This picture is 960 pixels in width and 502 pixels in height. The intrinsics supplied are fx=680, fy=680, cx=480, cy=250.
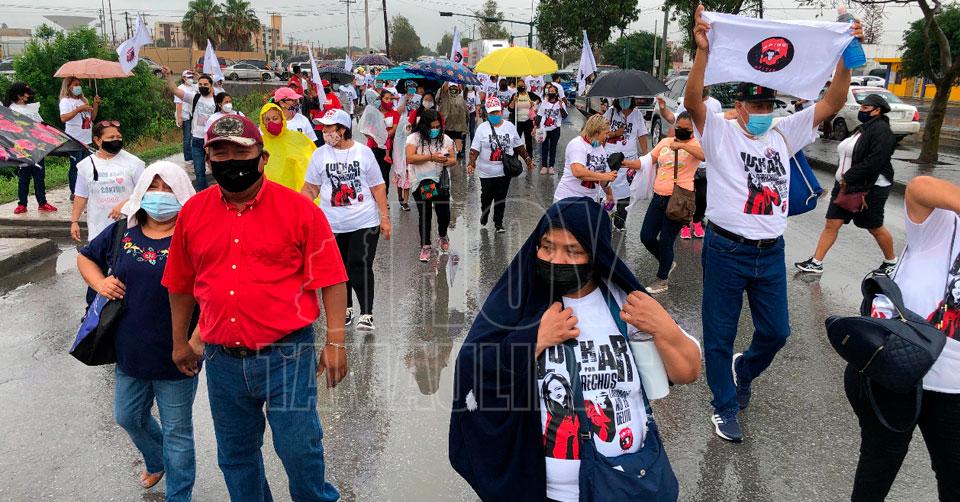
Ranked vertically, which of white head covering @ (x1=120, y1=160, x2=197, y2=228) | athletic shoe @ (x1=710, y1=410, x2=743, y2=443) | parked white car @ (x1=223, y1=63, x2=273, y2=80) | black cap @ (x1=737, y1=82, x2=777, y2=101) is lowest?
athletic shoe @ (x1=710, y1=410, x2=743, y2=443)

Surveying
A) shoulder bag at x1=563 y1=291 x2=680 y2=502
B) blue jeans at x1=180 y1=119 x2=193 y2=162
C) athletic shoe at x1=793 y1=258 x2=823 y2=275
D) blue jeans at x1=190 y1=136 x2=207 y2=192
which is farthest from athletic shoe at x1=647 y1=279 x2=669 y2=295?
blue jeans at x1=180 y1=119 x2=193 y2=162

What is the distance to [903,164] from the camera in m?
15.4

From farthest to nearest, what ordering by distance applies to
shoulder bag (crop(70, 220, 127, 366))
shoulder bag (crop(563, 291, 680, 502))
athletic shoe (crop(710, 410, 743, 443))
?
athletic shoe (crop(710, 410, 743, 443)) → shoulder bag (crop(70, 220, 127, 366)) → shoulder bag (crop(563, 291, 680, 502))

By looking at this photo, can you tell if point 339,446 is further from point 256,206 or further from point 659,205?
point 659,205

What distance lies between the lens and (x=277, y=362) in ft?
9.45

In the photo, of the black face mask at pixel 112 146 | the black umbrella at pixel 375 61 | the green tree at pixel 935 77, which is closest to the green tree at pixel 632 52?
the black umbrella at pixel 375 61

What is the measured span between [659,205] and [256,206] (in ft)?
16.1

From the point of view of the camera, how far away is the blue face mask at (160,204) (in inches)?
125

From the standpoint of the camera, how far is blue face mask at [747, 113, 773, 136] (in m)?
3.81

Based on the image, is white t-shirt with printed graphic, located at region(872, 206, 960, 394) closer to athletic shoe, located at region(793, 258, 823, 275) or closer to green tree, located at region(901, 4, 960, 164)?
athletic shoe, located at region(793, 258, 823, 275)

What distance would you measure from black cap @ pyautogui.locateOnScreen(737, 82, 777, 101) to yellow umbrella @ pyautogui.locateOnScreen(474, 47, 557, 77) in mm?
7892

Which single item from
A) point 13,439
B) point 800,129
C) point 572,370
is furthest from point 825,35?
point 13,439

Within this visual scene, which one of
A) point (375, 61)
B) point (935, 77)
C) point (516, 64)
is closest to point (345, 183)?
point (516, 64)

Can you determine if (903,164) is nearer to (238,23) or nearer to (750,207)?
(750,207)
